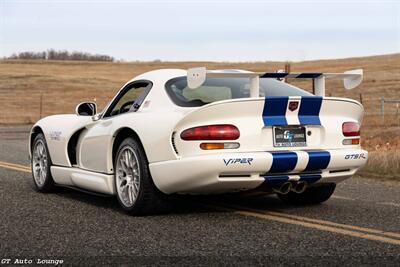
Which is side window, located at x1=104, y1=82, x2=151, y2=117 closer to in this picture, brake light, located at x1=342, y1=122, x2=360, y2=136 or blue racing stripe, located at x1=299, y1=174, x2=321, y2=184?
blue racing stripe, located at x1=299, y1=174, x2=321, y2=184

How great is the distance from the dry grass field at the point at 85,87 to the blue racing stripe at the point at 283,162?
343 inches

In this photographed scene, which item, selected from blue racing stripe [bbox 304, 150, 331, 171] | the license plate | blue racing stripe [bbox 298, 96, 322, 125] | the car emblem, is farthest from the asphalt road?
the car emblem

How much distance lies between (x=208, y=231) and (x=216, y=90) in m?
1.43

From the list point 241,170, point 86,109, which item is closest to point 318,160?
point 241,170

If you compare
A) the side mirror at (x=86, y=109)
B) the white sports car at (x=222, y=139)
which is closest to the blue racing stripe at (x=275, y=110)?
the white sports car at (x=222, y=139)

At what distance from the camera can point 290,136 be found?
5.86m

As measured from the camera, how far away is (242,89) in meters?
6.32

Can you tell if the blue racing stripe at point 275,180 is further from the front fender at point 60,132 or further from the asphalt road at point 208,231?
the front fender at point 60,132

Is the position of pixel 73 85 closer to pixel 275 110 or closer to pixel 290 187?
pixel 290 187

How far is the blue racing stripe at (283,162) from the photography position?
18.5ft

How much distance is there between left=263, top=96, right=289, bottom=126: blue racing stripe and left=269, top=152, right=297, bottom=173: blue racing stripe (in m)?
0.29

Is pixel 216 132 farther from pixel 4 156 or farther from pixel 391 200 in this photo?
pixel 4 156

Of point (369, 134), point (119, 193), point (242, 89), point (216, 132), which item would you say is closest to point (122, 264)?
point (216, 132)

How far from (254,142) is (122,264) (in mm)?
1823
